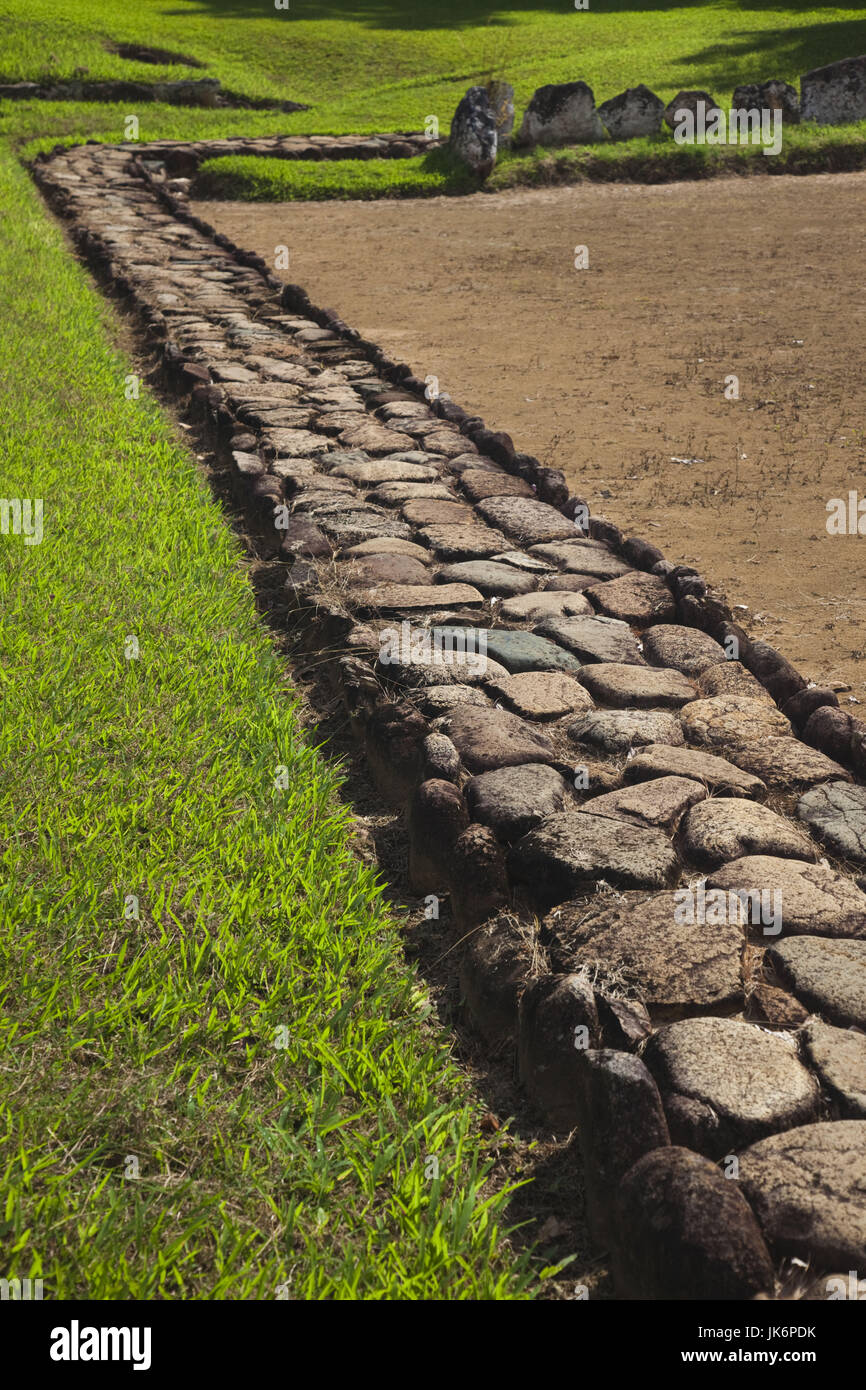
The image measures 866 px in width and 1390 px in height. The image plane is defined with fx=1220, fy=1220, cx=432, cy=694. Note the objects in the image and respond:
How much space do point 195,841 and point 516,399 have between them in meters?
4.19

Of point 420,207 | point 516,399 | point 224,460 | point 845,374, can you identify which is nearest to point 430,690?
point 224,460

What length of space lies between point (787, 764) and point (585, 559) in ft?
4.60

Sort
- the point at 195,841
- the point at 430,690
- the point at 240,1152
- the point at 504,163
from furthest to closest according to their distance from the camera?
the point at 504,163, the point at 430,690, the point at 195,841, the point at 240,1152

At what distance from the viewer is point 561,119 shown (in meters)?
13.6

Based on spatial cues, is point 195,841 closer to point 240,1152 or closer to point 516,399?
point 240,1152

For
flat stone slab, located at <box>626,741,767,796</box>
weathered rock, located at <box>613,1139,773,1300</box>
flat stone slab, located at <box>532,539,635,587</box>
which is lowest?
weathered rock, located at <box>613,1139,773,1300</box>

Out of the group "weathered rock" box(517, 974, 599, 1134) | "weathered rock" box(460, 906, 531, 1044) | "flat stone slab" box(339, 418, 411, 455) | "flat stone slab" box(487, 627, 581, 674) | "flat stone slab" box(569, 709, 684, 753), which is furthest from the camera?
"flat stone slab" box(339, 418, 411, 455)

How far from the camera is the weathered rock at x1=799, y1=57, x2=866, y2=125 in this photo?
14.1 m

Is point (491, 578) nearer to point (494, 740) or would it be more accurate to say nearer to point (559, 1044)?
point (494, 740)

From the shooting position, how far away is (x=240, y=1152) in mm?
1860

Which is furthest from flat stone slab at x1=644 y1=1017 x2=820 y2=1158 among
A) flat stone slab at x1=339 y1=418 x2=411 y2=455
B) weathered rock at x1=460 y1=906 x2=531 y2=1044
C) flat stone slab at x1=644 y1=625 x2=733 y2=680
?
flat stone slab at x1=339 y1=418 x2=411 y2=455

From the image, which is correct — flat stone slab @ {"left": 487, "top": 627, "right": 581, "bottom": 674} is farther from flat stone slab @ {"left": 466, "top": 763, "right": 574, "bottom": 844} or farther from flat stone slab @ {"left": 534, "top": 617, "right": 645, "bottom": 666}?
flat stone slab @ {"left": 466, "top": 763, "right": 574, "bottom": 844}

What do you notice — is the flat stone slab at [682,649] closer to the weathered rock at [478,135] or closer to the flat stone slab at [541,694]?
the flat stone slab at [541,694]

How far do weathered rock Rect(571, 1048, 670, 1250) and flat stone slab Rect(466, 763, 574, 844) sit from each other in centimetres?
76
